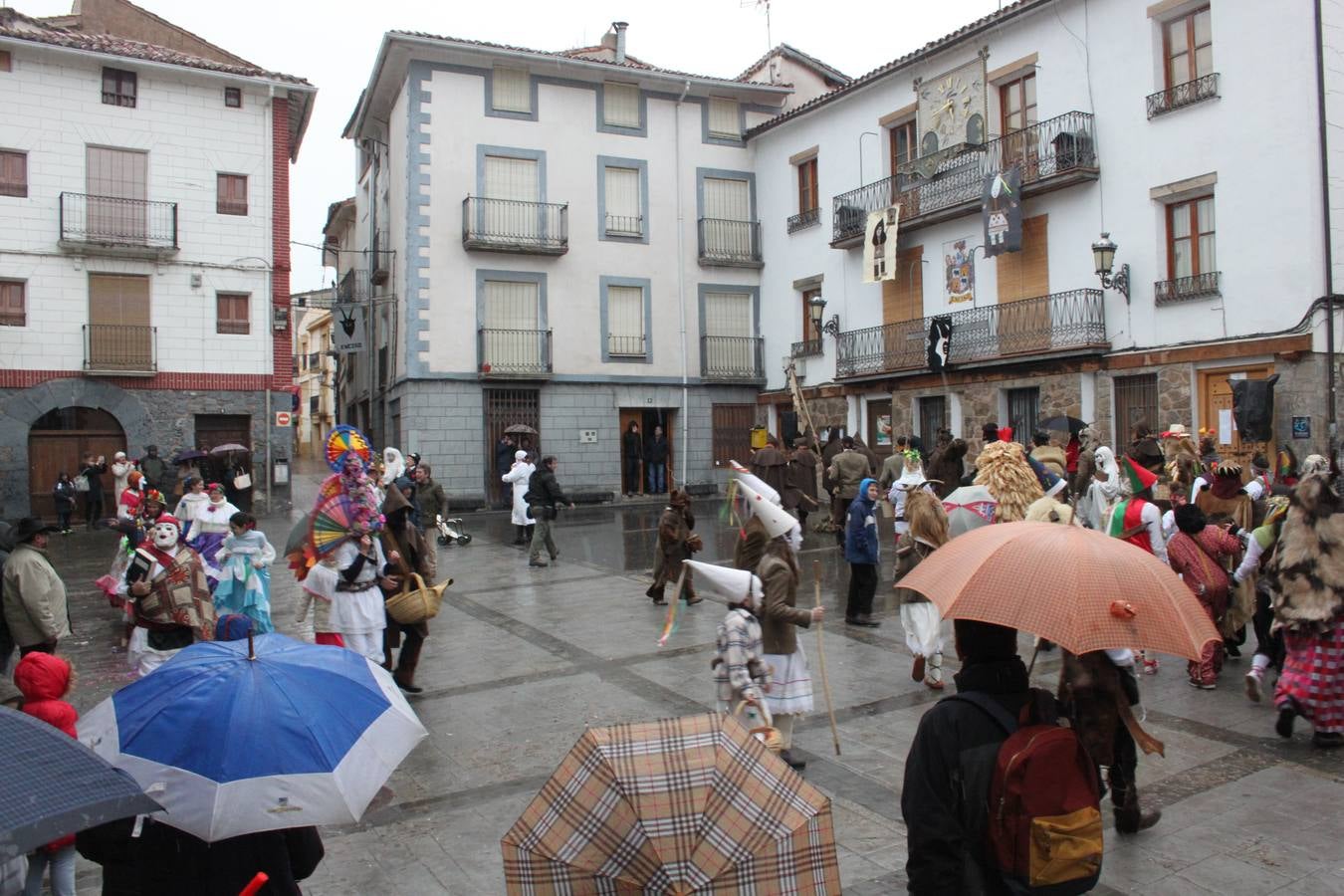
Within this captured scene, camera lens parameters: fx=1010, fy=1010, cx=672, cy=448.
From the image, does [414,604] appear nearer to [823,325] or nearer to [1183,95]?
[1183,95]

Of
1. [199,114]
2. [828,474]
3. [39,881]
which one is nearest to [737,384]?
[828,474]

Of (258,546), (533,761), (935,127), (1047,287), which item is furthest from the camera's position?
(935,127)

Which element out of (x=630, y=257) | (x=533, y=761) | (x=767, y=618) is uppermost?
(x=630, y=257)

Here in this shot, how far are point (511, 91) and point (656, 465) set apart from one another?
993 cm

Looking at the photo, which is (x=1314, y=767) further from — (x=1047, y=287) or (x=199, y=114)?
(x=199, y=114)

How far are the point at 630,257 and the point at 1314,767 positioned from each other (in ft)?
71.8

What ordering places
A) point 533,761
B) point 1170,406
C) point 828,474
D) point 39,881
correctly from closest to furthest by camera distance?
point 39,881 → point 533,761 → point 828,474 → point 1170,406

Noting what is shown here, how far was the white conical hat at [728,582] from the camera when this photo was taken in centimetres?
509

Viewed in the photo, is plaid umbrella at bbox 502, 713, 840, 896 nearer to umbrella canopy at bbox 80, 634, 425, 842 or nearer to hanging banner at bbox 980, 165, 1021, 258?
umbrella canopy at bbox 80, 634, 425, 842

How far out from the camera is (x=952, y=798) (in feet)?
8.73

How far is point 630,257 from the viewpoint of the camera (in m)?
25.9

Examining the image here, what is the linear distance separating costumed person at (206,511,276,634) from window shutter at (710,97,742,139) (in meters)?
21.1

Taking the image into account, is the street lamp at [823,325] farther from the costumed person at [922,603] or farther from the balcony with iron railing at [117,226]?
the costumed person at [922,603]

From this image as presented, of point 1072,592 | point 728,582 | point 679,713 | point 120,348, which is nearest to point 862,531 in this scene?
point 679,713
